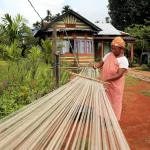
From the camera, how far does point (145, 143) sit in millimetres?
3672

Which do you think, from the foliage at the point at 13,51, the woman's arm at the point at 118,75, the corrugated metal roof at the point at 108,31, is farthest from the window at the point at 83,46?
the woman's arm at the point at 118,75

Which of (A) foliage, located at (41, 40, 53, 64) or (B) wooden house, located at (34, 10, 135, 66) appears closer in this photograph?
(A) foliage, located at (41, 40, 53, 64)

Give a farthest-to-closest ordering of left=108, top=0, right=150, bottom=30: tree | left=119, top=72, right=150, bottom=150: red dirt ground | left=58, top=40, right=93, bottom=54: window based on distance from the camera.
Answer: left=108, top=0, right=150, bottom=30: tree, left=58, top=40, right=93, bottom=54: window, left=119, top=72, right=150, bottom=150: red dirt ground

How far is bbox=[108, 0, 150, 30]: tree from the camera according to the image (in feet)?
100

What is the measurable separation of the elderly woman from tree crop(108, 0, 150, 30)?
27552 millimetres

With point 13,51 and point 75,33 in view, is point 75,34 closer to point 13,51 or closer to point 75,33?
point 75,33

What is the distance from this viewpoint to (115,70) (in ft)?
10.2

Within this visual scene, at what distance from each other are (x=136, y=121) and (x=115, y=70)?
1.99m

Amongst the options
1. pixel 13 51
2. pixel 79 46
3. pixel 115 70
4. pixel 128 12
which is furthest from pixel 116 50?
pixel 128 12

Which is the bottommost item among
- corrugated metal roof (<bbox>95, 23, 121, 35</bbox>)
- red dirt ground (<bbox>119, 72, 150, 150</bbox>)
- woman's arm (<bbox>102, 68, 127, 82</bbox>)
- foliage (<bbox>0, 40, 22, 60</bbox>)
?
red dirt ground (<bbox>119, 72, 150, 150</bbox>)

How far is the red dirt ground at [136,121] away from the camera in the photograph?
12.2ft

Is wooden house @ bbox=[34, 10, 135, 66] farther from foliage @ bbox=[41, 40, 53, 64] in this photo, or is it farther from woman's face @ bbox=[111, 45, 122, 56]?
woman's face @ bbox=[111, 45, 122, 56]

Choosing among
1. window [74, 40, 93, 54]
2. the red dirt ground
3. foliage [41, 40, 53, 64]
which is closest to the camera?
the red dirt ground

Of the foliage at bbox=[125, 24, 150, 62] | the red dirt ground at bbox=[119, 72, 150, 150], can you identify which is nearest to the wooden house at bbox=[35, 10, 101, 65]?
the foliage at bbox=[125, 24, 150, 62]
